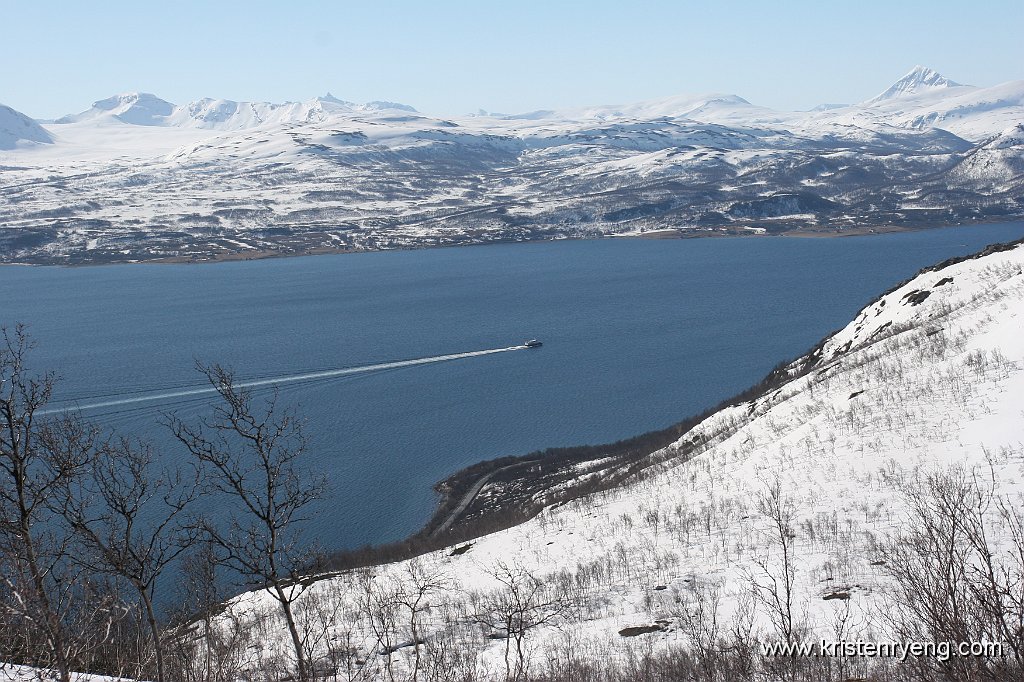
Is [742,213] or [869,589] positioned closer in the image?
[869,589]

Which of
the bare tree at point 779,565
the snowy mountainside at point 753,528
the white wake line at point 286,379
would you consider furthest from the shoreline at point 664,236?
the bare tree at point 779,565

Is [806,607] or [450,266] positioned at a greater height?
[450,266]

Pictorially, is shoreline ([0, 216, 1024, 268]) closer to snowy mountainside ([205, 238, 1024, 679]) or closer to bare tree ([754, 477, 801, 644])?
snowy mountainside ([205, 238, 1024, 679])

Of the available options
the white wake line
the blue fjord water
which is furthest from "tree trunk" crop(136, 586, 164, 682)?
the white wake line

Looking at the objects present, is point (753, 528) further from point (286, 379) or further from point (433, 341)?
point (433, 341)

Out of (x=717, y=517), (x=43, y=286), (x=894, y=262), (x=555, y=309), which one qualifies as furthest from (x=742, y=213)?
(x=717, y=517)

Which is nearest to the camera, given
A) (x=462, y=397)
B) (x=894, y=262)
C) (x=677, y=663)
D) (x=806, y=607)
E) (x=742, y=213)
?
(x=677, y=663)

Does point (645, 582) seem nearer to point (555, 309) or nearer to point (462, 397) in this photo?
point (462, 397)
